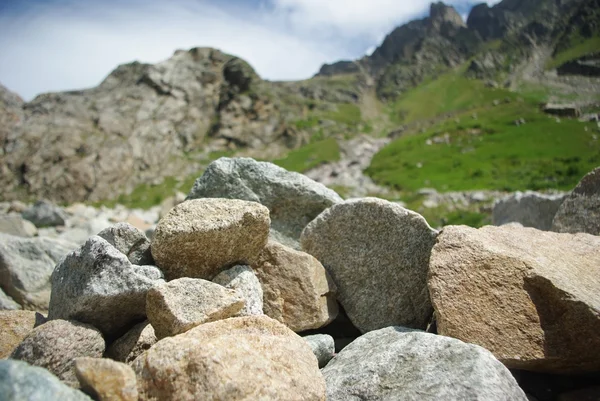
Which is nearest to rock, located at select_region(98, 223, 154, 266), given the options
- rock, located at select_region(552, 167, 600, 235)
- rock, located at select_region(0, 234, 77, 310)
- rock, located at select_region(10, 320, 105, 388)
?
rock, located at select_region(10, 320, 105, 388)

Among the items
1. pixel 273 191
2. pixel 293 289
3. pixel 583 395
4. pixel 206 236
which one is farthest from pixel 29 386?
pixel 583 395

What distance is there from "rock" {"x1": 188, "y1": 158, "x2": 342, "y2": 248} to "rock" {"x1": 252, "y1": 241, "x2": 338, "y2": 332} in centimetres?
170

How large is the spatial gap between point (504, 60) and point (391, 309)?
679 ft

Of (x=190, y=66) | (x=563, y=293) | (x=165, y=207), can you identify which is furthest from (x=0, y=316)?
(x=190, y=66)

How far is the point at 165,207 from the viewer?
102 feet

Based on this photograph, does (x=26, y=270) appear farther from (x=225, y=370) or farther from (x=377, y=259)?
(x=377, y=259)

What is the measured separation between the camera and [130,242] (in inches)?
247

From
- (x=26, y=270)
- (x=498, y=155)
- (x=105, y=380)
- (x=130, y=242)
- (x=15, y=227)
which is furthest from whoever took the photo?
(x=498, y=155)

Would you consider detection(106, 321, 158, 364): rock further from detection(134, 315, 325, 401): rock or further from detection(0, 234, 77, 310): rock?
detection(0, 234, 77, 310): rock

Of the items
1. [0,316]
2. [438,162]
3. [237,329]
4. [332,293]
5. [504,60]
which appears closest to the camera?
[237,329]

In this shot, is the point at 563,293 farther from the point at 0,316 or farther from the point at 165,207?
the point at 165,207

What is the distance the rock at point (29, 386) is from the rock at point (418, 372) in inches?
112

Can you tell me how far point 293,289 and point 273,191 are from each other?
248 centimetres

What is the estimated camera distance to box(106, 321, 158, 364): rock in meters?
4.98
